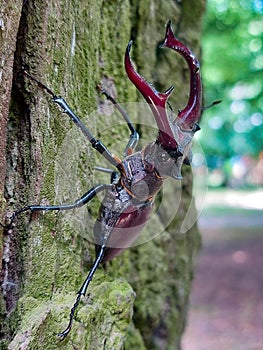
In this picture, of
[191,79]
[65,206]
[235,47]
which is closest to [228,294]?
[235,47]

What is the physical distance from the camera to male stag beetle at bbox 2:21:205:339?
139cm

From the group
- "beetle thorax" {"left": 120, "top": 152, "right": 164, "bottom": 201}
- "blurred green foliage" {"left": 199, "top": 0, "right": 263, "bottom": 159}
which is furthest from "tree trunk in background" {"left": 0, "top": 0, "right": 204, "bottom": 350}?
"blurred green foliage" {"left": 199, "top": 0, "right": 263, "bottom": 159}

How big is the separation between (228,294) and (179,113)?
505cm

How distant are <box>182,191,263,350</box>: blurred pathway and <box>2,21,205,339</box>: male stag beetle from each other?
1824mm

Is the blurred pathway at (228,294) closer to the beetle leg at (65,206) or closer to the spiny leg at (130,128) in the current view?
the spiny leg at (130,128)

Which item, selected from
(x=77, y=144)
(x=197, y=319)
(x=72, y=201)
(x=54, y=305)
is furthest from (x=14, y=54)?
(x=197, y=319)

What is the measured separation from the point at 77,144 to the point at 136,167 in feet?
0.68

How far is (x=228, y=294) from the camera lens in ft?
19.9

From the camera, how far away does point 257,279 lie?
6594 mm

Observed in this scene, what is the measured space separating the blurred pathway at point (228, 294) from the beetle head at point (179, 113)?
199cm

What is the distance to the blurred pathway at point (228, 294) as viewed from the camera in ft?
15.9

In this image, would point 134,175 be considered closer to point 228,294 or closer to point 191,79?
point 191,79

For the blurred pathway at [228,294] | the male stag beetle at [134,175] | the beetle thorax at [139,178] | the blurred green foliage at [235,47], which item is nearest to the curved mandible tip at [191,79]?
the male stag beetle at [134,175]

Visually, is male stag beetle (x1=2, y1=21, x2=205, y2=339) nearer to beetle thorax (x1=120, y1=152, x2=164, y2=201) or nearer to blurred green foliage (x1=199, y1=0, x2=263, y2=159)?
beetle thorax (x1=120, y1=152, x2=164, y2=201)
